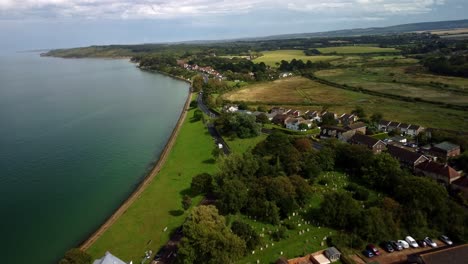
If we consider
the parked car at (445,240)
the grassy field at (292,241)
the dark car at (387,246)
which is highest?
the grassy field at (292,241)

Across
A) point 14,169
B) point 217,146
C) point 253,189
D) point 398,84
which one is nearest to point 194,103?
point 217,146

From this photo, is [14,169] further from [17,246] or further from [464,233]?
[464,233]

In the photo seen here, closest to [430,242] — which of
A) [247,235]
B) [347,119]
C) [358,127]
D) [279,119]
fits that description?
[247,235]

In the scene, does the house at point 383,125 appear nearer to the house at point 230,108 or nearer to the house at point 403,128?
the house at point 403,128

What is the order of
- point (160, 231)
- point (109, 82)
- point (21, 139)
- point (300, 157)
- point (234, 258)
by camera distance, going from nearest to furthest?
point (234, 258) < point (160, 231) < point (300, 157) < point (21, 139) < point (109, 82)

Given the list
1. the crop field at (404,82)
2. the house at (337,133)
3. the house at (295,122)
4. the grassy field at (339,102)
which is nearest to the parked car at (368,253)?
the house at (337,133)

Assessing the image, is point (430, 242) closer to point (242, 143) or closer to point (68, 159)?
point (242, 143)

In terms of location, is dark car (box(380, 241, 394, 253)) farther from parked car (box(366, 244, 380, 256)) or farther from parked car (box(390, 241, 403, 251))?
parked car (box(366, 244, 380, 256))
